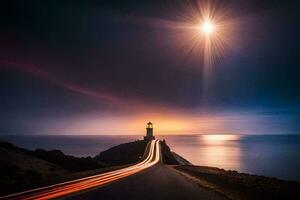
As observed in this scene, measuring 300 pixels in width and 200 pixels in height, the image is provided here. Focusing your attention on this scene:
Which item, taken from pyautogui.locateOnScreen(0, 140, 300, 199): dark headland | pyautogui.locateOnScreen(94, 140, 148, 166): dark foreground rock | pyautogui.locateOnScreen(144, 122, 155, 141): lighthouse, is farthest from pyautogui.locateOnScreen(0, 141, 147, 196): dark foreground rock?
pyautogui.locateOnScreen(144, 122, 155, 141): lighthouse

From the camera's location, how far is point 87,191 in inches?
684

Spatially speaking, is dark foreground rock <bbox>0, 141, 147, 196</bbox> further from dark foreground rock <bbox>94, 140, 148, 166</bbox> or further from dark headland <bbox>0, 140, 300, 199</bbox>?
dark foreground rock <bbox>94, 140, 148, 166</bbox>

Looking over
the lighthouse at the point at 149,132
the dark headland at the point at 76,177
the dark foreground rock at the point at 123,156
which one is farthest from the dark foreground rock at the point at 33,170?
the lighthouse at the point at 149,132

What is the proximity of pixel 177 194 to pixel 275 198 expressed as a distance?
18.2 feet

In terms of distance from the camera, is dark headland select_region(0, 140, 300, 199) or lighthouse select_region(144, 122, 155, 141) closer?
dark headland select_region(0, 140, 300, 199)

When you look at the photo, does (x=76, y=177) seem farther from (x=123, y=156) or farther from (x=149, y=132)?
(x=149, y=132)

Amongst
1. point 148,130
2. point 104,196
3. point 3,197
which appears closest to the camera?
point 3,197

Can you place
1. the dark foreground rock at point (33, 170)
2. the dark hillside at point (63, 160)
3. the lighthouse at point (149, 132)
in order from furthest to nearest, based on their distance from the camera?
1. the lighthouse at point (149, 132)
2. the dark hillside at point (63, 160)
3. the dark foreground rock at point (33, 170)

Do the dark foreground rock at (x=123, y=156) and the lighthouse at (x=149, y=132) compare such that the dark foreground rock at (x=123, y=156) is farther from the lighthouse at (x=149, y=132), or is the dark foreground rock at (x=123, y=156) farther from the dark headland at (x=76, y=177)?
the lighthouse at (x=149, y=132)

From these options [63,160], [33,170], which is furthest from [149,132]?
[33,170]

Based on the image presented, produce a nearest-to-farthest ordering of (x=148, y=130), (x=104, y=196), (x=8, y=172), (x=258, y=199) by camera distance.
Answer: (x=104, y=196) → (x=258, y=199) → (x=8, y=172) → (x=148, y=130)

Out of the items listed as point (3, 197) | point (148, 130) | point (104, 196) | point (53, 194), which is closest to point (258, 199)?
point (104, 196)

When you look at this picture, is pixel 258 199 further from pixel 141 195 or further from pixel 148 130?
pixel 148 130

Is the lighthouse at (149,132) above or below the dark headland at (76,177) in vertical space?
above
